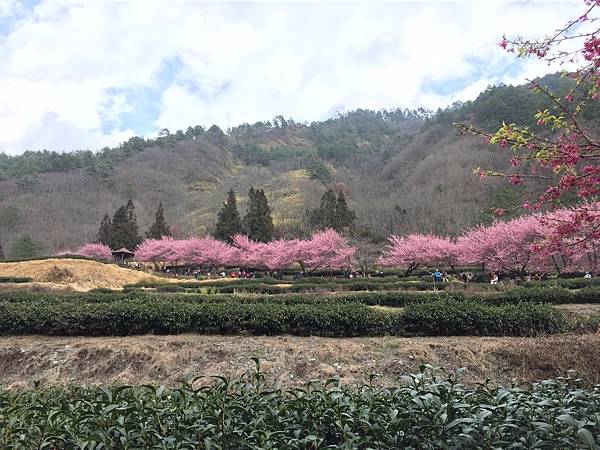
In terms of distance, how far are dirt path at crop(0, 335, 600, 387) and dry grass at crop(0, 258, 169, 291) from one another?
1251 cm

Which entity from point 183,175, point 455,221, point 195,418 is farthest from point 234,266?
point 183,175

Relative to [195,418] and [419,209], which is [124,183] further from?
[195,418]

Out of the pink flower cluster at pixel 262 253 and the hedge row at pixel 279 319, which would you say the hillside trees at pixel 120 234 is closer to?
the pink flower cluster at pixel 262 253

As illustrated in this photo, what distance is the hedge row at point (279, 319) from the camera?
943 centimetres

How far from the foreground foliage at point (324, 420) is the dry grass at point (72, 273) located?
64.2 ft

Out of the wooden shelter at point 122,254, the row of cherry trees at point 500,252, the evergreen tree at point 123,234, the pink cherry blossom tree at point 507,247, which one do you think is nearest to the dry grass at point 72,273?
the row of cherry trees at point 500,252

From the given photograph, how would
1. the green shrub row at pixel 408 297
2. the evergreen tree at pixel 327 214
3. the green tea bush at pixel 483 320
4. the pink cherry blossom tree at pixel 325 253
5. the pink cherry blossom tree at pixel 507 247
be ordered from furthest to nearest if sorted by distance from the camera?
the evergreen tree at pixel 327 214 < the pink cherry blossom tree at pixel 325 253 < the pink cherry blossom tree at pixel 507 247 < the green shrub row at pixel 408 297 < the green tea bush at pixel 483 320

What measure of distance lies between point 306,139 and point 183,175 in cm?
4609

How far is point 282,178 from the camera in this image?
296 feet

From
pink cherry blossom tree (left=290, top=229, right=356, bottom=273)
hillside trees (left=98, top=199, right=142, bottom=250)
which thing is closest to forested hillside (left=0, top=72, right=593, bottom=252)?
pink cherry blossom tree (left=290, top=229, right=356, bottom=273)

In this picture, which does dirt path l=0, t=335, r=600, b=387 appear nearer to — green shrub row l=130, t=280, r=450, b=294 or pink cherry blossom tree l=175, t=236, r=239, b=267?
green shrub row l=130, t=280, r=450, b=294

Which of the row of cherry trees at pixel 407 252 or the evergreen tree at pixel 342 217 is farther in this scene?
the evergreen tree at pixel 342 217

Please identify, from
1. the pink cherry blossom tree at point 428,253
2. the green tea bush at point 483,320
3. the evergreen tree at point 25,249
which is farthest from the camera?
the evergreen tree at point 25,249

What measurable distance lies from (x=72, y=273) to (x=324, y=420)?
22.2m
